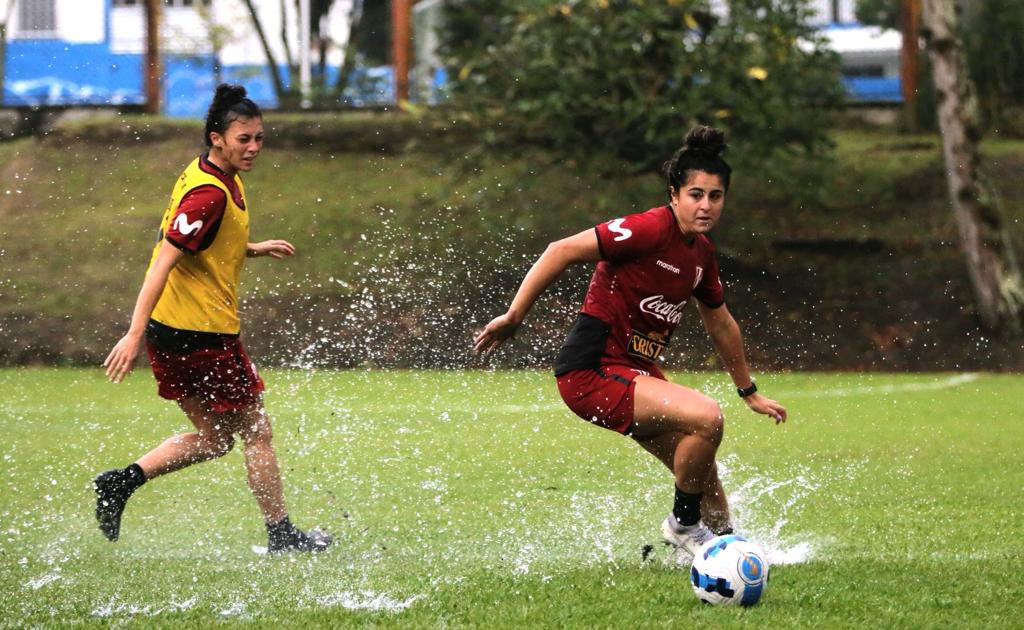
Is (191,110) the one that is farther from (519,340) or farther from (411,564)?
(411,564)

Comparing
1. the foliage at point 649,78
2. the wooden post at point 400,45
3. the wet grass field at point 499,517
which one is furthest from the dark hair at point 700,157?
the wooden post at point 400,45

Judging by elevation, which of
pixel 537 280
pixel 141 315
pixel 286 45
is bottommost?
pixel 141 315

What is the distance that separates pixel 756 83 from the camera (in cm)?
1402

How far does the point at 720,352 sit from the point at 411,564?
1457 mm

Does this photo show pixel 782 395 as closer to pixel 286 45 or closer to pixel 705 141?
pixel 705 141

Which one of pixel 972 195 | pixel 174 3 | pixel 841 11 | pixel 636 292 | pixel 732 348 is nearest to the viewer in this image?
pixel 636 292

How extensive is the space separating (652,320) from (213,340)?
1759 mm

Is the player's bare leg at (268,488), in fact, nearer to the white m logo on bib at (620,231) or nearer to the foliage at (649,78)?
the white m logo on bib at (620,231)

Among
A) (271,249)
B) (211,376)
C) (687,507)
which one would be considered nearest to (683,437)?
(687,507)

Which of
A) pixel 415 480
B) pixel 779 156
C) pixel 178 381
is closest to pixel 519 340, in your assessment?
pixel 779 156

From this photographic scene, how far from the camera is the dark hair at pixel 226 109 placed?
221 inches

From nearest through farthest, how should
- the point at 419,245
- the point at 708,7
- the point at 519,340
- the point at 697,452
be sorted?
the point at 697,452 < the point at 519,340 < the point at 708,7 < the point at 419,245

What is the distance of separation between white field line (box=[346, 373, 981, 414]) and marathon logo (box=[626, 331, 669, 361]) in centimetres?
486

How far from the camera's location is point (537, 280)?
4918mm
